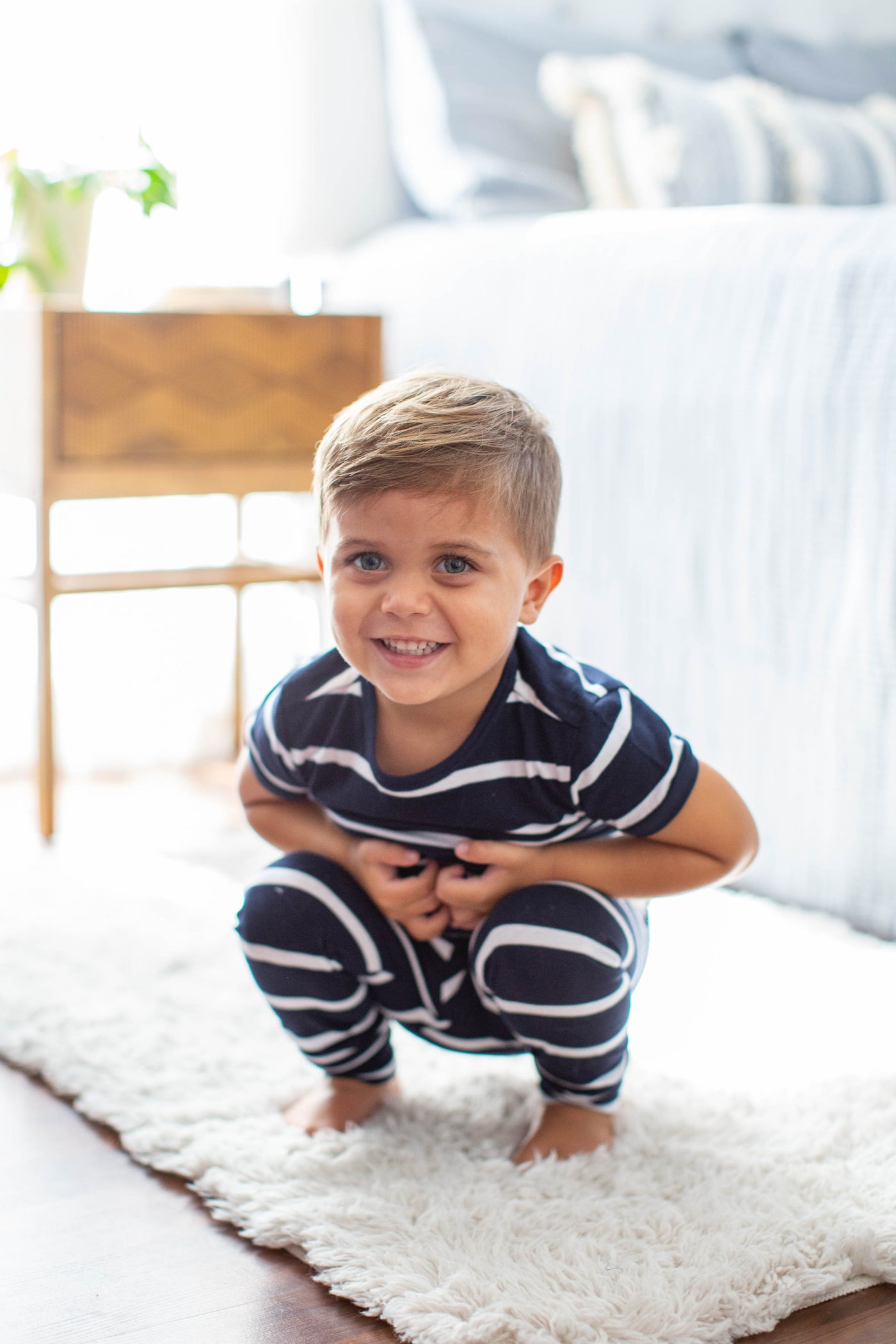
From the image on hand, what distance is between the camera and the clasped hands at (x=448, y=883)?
87cm

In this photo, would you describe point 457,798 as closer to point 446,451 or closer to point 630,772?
point 630,772

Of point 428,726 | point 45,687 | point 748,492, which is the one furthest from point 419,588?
point 45,687

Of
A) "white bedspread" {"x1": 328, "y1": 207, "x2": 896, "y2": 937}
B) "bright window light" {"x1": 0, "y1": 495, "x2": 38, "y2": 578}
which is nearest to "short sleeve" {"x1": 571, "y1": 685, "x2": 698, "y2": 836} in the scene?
"white bedspread" {"x1": 328, "y1": 207, "x2": 896, "y2": 937}

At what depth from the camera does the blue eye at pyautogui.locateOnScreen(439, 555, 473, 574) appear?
31.2 inches

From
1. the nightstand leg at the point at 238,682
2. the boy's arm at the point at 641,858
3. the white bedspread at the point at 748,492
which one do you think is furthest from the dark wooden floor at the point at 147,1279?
the nightstand leg at the point at 238,682

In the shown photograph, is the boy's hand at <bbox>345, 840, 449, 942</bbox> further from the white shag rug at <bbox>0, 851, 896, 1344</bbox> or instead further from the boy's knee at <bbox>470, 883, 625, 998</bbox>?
the white shag rug at <bbox>0, 851, 896, 1344</bbox>

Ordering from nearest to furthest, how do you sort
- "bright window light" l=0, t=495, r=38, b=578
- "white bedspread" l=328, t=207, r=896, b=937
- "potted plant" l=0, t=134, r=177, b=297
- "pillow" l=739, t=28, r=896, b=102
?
"white bedspread" l=328, t=207, r=896, b=937 < "potted plant" l=0, t=134, r=177, b=297 < "bright window light" l=0, t=495, r=38, b=578 < "pillow" l=739, t=28, r=896, b=102

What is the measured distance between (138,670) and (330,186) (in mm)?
767

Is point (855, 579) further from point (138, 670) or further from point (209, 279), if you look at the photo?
Answer: point (209, 279)

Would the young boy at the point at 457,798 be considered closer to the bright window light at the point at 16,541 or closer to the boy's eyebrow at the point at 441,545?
the boy's eyebrow at the point at 441,545

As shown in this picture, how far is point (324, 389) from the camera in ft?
5.50

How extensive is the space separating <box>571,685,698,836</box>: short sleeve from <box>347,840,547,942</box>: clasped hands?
62mm

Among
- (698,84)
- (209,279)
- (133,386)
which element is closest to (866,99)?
(698,84)

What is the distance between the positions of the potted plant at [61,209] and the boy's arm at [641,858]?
107 cm
